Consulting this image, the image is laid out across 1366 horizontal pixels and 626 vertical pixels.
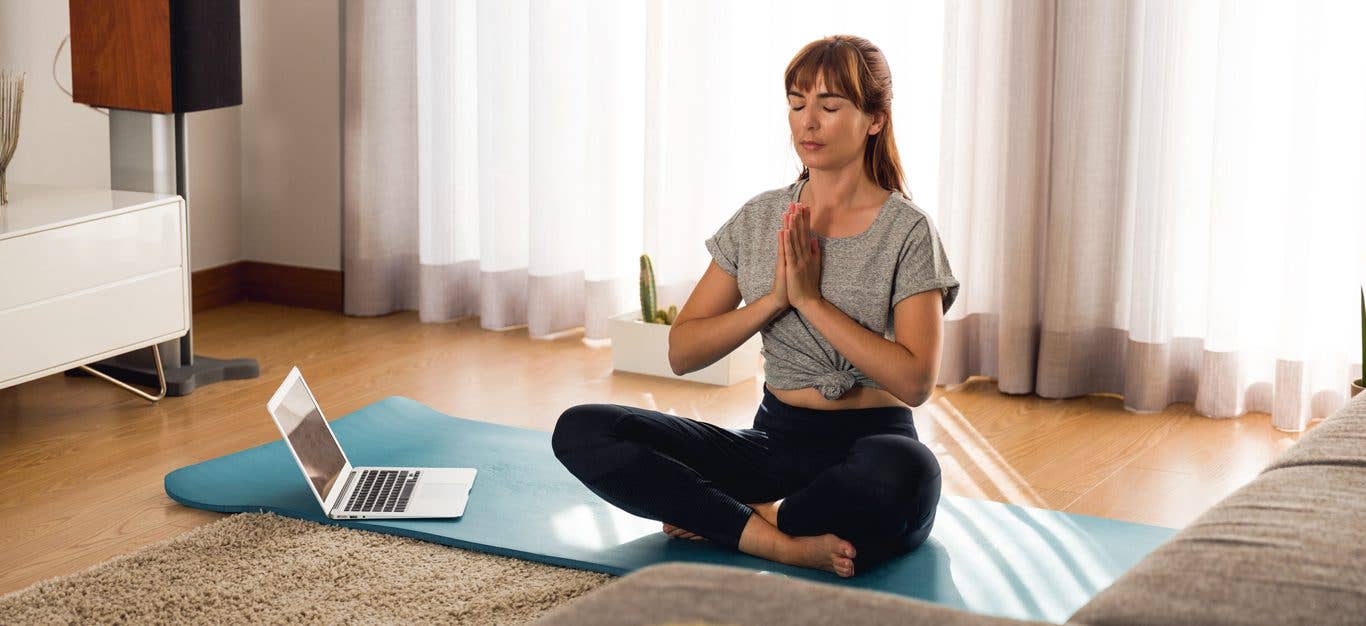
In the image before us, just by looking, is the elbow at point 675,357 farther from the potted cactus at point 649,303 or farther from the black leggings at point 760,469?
the potted cactus at point 649,303

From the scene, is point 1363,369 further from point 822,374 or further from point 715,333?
point 715,333

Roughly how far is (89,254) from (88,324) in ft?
0.48

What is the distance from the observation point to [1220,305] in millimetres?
Answer: 3303

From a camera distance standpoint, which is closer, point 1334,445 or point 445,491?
point 1334,445

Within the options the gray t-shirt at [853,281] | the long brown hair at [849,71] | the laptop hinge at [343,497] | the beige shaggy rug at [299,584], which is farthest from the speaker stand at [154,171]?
the long brown hair at [849,71]

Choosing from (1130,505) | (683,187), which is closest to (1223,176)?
(1130,505)

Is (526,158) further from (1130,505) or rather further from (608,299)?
(1130,505)

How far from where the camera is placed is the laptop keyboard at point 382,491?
97.4 inches

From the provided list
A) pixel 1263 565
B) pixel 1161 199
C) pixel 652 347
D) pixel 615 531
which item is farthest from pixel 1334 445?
pixel 652 347

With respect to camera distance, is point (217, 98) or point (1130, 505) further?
point (217, 98)

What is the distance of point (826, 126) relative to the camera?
7.36 feet

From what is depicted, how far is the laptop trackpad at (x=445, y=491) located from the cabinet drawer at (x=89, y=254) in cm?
93

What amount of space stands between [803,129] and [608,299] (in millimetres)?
Result: 1771

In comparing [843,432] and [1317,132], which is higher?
[1317,132]
